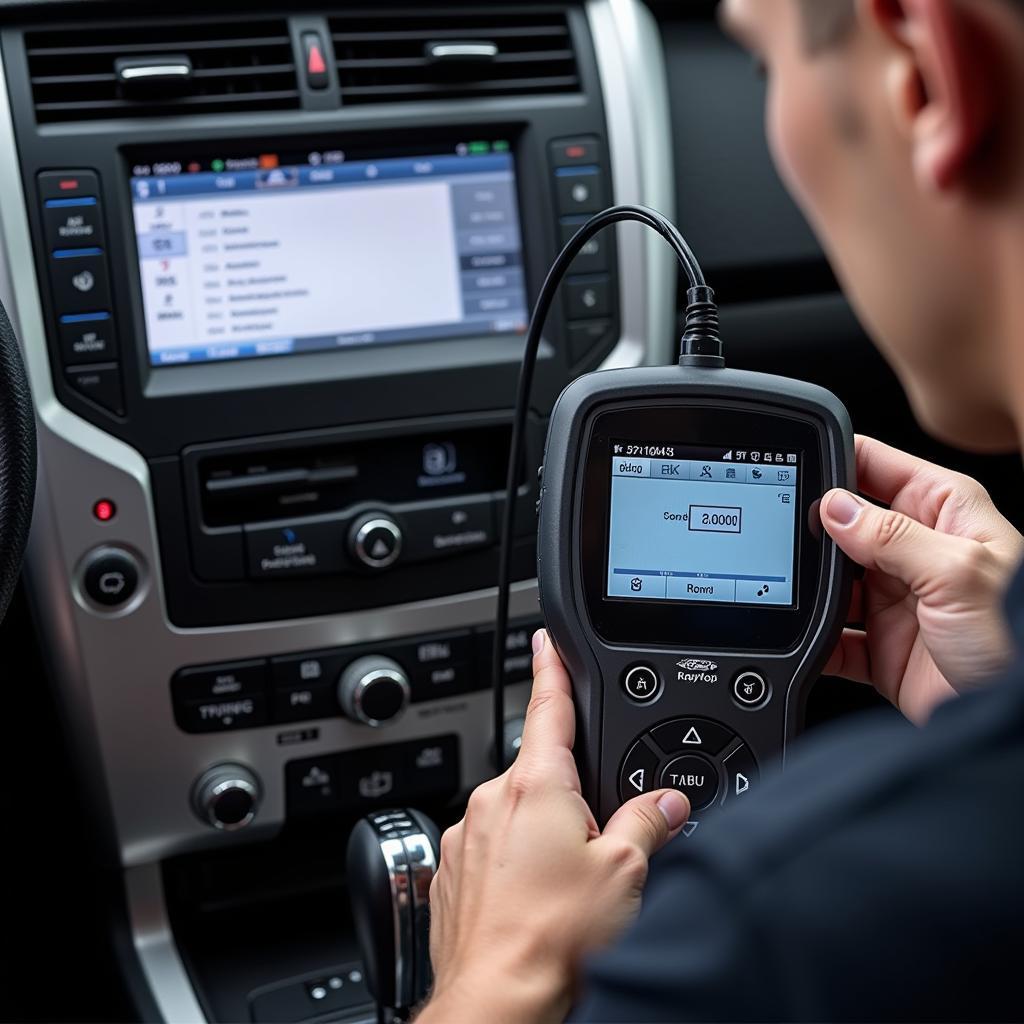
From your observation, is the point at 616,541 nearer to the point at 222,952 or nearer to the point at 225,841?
the point at 225,841

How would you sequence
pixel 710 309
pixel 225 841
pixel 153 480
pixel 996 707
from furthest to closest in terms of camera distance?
pixel 225 841, pixel 153 480, pixel 710 309, pixel 996 707

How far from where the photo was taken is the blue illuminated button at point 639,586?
1050 mm

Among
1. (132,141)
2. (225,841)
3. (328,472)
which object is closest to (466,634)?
(328,472)

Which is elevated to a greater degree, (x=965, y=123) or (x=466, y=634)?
(x=965, y=123)

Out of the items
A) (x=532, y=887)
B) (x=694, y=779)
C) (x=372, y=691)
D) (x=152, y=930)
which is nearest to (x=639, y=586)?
(x=694, y=779)

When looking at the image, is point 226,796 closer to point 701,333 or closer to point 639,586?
point 639,586

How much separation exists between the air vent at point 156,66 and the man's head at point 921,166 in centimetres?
82

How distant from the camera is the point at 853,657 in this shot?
1.12 meters

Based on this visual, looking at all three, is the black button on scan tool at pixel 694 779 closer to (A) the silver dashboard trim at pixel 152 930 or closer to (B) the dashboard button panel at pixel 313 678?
(B) the dashboard button panel at pixel 313 678

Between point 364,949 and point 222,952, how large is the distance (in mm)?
362

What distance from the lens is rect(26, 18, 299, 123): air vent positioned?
1.35 m

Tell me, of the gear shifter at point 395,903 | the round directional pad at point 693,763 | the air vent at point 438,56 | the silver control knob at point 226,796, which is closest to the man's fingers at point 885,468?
the round directional pad at point 693,763

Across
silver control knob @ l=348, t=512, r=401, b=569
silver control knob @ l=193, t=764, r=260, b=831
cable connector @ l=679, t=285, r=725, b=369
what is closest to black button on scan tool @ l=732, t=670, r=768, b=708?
cable connector @ l=679, t=285, r=725, b=369

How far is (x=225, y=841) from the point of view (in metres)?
1.54
